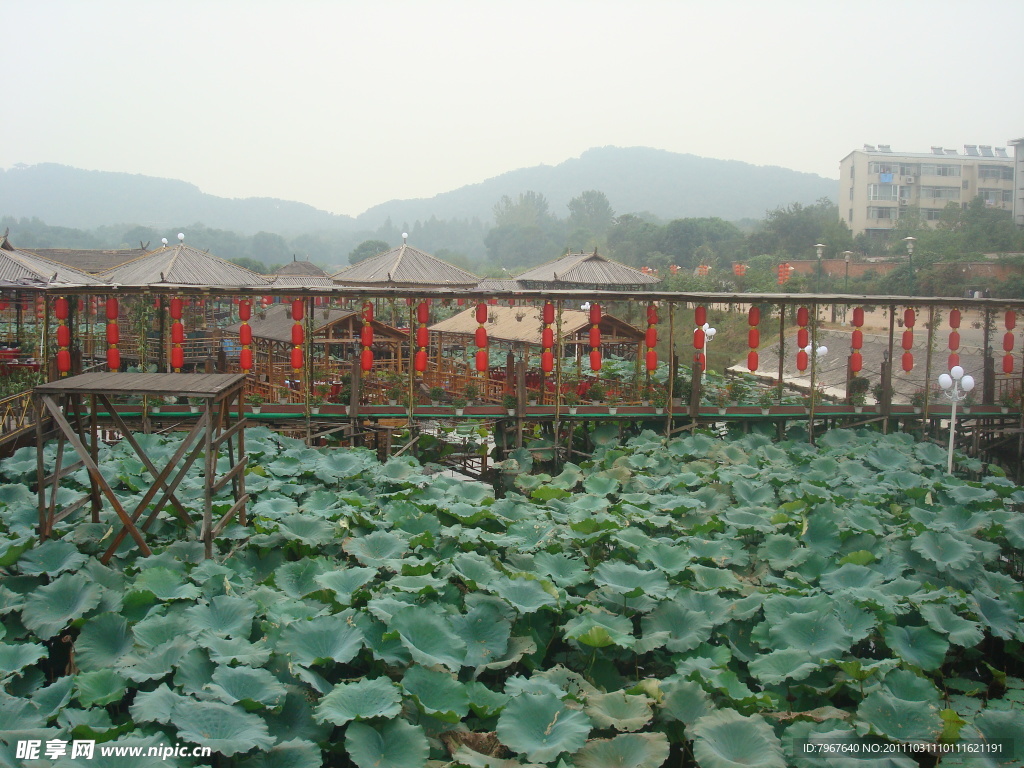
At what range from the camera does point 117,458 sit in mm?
11742

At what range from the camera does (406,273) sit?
94.9ft

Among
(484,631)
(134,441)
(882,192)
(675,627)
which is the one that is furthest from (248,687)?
(882,192)

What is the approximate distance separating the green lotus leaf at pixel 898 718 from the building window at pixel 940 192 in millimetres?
57449

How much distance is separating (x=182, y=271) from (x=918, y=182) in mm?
50089

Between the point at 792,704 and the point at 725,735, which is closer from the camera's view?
the point at 725,735

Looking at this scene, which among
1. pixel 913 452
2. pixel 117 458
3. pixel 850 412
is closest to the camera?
pixel 117 458

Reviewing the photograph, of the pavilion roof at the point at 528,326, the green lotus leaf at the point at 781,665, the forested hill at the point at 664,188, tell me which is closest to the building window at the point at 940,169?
the pavilion roof at the point at 528,326

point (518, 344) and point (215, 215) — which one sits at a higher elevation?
point (215, 215)

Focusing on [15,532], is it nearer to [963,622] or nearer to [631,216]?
[963,622]

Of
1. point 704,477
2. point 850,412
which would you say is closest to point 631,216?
point 850,412

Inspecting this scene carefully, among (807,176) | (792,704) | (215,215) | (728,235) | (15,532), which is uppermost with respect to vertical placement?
(807,176)

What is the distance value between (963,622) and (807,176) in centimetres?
19718

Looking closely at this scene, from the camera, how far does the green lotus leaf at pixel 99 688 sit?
5.50m

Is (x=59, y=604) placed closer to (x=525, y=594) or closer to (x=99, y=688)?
(x=99, y=688)
